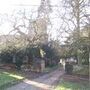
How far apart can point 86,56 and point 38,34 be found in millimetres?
10594

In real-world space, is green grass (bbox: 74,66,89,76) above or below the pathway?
above

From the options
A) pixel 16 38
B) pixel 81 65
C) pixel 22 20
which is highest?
pixel 22 20

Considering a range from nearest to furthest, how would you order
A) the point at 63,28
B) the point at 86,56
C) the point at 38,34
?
the point at 63,28, the point at 86,56, the point at 38,34

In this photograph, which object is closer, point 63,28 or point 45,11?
point 63,28

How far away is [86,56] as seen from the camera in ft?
125

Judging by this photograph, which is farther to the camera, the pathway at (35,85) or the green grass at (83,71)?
the green grass at (83,71)

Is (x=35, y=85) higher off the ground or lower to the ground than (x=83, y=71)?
lower

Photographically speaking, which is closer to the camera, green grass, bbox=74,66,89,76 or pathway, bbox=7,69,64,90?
pathway, bbox=7,69,64,90

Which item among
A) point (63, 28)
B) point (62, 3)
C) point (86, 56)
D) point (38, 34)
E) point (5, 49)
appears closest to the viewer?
point (62, 3)

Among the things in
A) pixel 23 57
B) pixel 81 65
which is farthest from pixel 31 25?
pixel 81 65

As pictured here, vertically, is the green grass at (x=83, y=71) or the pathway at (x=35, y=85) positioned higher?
the green grass at (x=83, y=71)

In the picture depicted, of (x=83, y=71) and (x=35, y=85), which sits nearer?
(x=35, y=85)

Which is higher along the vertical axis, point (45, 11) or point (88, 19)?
point (45, 11)

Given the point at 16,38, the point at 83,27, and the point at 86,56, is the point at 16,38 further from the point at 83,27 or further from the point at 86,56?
the point at 83,27
